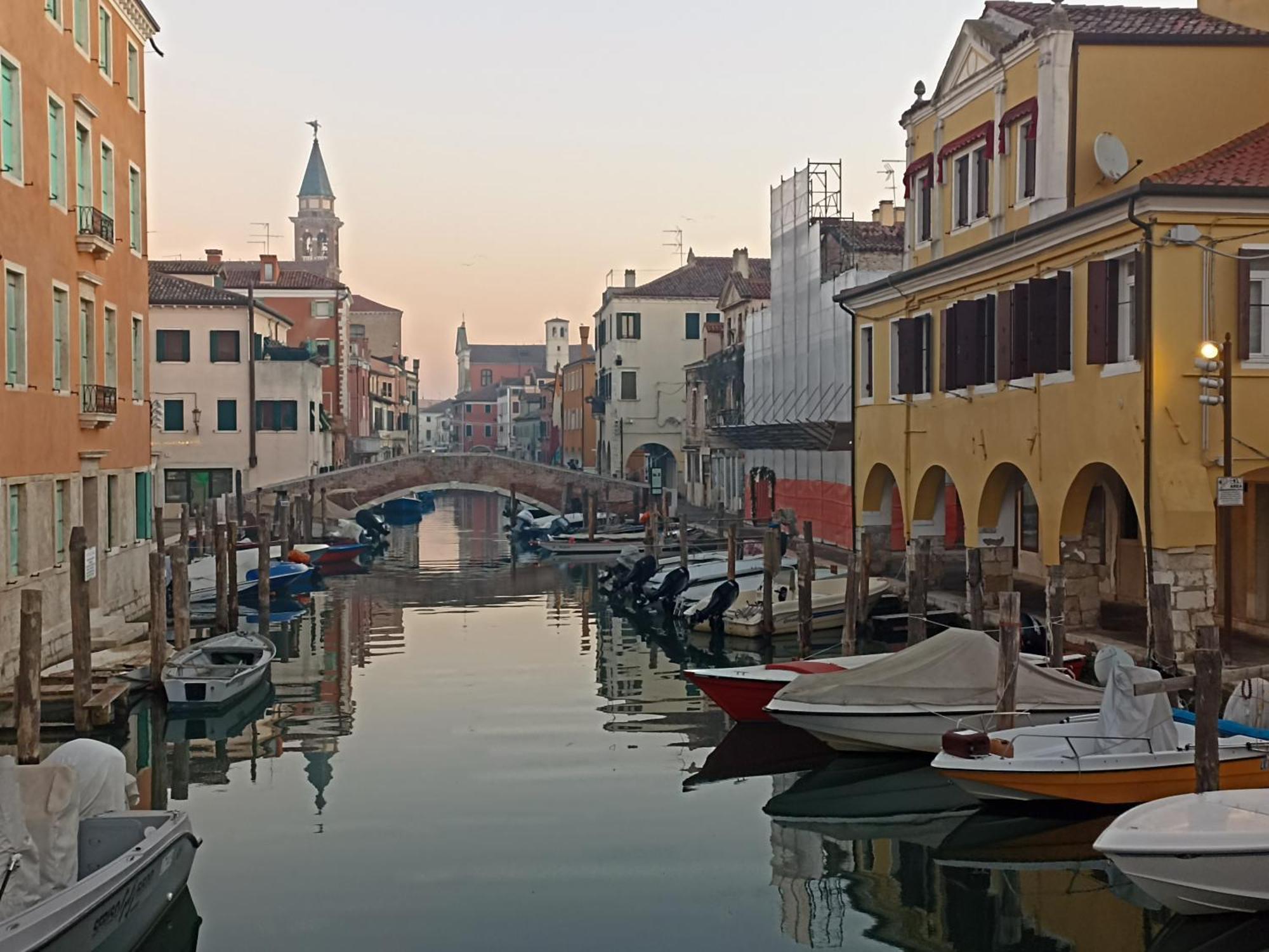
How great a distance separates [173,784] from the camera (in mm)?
15070

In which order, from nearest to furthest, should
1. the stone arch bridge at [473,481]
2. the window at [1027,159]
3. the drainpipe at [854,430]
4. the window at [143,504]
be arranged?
the window at [1027,159] < the window at [143,504] < the drainpipe at [854,430] < the stone arch bridge at [473,481]

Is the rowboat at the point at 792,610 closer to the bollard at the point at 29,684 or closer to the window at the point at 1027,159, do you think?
the window at the point at 1027,159

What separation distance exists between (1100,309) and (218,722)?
40.0 ft

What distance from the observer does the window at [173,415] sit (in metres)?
43.3

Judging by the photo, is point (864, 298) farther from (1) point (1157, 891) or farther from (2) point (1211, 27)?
(1) point (1157, 891)

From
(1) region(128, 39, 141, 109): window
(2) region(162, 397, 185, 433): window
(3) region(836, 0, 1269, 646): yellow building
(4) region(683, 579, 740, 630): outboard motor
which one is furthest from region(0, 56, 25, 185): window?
(2) region(162, 397, 185, 433): window

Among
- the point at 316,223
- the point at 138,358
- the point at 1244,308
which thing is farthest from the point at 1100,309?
the point at 316,223

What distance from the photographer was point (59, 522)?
19453 millimetres

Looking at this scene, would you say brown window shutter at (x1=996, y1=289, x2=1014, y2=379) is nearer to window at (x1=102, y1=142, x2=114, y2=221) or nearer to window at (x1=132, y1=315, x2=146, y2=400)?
window at (x1=102, y1=142, x2=114, y2=221)

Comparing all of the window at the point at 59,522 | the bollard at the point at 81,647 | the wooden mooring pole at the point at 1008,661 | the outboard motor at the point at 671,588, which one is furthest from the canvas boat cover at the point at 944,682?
the outboard motor at the point at 671,588

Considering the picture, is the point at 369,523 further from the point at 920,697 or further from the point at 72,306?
the point at 920,697

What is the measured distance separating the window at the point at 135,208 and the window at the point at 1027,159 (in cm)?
1461

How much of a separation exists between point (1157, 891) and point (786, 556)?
20922mm

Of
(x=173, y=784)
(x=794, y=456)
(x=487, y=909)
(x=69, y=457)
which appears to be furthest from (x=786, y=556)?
(x=487, y=909)
